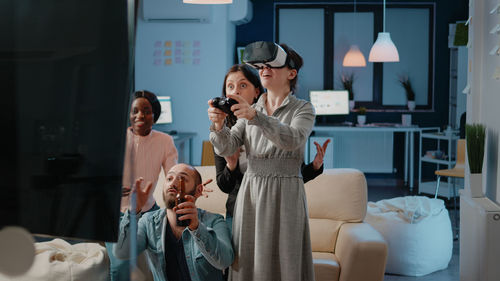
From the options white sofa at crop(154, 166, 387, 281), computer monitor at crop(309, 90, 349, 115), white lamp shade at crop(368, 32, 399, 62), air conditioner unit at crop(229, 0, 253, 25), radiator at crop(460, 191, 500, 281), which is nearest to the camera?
Result: radiator at crop(460, 191, 500, 281)

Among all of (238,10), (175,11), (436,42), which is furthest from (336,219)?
(436,42)

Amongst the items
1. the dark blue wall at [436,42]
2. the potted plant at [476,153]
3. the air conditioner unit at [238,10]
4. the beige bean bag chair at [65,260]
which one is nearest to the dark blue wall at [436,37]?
the dark blue wall at [436,42]

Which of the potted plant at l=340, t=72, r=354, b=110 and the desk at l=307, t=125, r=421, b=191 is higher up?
the potted plant at l=340, t=72, r=354, b=110

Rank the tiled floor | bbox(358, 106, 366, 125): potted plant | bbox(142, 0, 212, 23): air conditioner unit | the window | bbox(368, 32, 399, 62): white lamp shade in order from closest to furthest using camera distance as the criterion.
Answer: the tiled floor, bbox(368, 32, 399, 62): white lamp shade, bbox(142, 0, 212, 23): air conditioner unit, bbox(358, 106, 366, 125): potted plant, the window

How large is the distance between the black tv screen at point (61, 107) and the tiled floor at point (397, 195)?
11.7 ft

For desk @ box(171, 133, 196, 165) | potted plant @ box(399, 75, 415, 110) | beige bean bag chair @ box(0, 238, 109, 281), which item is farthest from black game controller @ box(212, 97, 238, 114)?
potted plant @ box(399, 75, 415, 110)

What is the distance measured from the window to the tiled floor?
3.47 ft

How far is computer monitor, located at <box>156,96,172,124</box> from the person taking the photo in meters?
6.96

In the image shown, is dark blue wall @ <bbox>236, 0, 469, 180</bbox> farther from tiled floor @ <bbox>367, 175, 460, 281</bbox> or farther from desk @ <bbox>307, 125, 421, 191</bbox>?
tiled floor @ <bbox>367, 175, 460, 281</bbox>

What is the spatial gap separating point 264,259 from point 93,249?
59.2 inches

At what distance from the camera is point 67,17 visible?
0.49 meters

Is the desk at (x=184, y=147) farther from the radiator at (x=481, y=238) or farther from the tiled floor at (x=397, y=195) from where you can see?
the radiator at (x=481, y=238)

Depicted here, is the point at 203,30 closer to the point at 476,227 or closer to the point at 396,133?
the point at 396,133

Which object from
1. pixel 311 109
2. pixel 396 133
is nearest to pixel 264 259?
pixel 311 109
